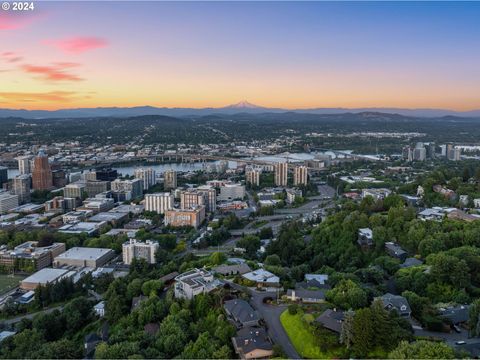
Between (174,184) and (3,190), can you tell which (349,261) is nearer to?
(174,184)

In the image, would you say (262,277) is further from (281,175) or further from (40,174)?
(40,174)

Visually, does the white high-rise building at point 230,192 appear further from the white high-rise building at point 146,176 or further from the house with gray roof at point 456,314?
the house with gray roof at point 456,314

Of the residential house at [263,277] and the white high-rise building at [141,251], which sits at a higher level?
the residential house at [263,277]

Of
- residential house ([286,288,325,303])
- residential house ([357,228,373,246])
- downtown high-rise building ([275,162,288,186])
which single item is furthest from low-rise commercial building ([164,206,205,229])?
downtown high-rise building ([275,162,288,186])

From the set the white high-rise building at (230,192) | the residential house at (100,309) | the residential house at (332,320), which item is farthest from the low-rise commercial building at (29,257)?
the white high-rise building at (230,192)

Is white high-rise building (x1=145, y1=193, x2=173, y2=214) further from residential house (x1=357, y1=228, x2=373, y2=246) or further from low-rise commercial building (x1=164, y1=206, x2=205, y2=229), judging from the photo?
residential house (x1=357, y1=228, x2=373, y2=246)

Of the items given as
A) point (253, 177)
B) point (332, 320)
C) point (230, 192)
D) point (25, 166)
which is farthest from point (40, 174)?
point (332, 320)
